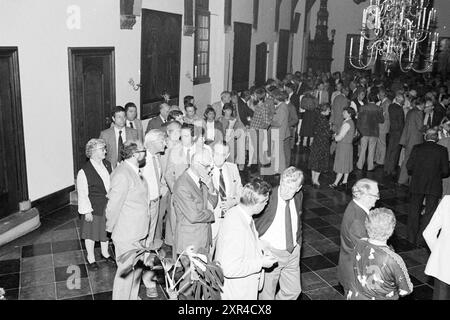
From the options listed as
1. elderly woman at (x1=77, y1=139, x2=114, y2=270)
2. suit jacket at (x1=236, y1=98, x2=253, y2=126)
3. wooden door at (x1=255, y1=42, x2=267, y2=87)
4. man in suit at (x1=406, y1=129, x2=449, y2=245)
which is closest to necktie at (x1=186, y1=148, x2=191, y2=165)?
elderly woman at (x1=77, y1=139, x2=114, y2=270)

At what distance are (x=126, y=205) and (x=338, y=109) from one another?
7.33m

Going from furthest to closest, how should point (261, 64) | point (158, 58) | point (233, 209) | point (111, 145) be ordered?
point (261, 64), point (158, 58), point (111, 145), point (233, 209)

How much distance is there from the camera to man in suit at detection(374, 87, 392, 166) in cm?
974

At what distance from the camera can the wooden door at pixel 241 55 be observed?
1386 cm

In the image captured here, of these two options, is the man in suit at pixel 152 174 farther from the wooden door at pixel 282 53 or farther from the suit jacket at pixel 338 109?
the wooden door at pixel 282 53

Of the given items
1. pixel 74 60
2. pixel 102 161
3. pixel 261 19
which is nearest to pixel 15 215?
pixel 102 161

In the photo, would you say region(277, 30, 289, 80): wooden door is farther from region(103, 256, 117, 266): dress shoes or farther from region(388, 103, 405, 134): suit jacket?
region(103, 256, 117, 266): dress shoes

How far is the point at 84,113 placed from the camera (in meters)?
7.50

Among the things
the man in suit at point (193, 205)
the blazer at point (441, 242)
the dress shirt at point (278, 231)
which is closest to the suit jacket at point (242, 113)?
the man in suit at point (193, 205)

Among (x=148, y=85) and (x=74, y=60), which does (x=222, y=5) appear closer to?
(x=148, y=85)

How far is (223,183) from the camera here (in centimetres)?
484

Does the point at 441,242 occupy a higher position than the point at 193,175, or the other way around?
the point at 193,175

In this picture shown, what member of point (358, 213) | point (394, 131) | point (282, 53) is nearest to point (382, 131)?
point (394, 131)

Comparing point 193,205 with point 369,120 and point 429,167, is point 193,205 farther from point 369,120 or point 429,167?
point 369,120
